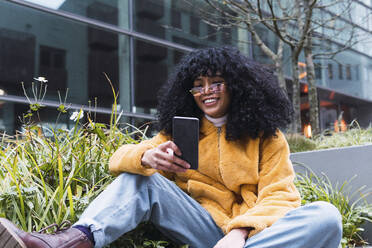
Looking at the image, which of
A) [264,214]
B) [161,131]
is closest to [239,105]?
[161,131]

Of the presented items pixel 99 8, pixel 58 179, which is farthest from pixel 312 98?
pixel 58 179

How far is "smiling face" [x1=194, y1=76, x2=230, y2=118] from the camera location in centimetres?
233

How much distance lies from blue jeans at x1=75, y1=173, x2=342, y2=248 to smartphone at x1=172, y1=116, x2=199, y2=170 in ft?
0.83

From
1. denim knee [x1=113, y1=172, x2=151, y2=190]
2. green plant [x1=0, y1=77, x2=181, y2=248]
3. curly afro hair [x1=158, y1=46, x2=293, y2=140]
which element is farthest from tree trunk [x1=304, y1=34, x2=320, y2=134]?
denim knee [x1=113, y1=172, x2=151, y2=190]

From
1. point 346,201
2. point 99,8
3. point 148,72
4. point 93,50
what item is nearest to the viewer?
point 346,201

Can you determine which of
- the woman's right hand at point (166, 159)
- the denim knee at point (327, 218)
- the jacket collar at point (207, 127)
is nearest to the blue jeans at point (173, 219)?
the denim knee at point (327, 218)

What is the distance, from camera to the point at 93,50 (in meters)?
6.47

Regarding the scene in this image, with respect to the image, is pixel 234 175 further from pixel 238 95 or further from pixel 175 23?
pixel 175 23

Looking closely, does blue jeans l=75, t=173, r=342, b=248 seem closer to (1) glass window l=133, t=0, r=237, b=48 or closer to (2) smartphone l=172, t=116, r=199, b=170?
(2) smartphone l=172, t=116, r=199, b=170

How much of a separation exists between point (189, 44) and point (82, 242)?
6.56 metres

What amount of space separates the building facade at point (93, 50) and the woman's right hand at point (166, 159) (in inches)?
118

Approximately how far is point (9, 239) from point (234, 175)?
1.18m

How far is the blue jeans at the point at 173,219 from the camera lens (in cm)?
180

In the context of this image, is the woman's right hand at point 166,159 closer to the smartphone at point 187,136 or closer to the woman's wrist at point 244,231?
the smartphone at point 187,136
